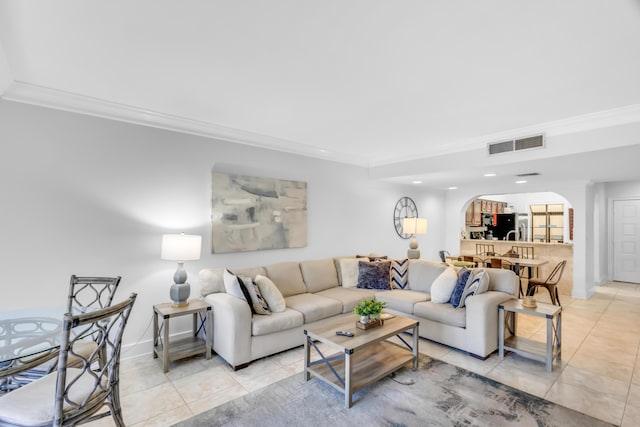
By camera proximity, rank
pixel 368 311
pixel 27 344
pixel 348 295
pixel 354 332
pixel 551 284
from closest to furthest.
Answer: pixel 27 344 → pixel 354 332 → pixel 368 311 → pixel 348 295 → pixel 551 284

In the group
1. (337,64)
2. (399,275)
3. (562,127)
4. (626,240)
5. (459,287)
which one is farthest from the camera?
(626,240)

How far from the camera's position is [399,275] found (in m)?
4.42

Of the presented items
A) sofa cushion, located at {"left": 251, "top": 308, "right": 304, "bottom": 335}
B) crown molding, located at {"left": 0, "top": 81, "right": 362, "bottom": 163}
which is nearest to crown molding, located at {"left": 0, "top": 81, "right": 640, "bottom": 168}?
crown molding, located at {"left": 0, "top": 81, "right": 362, "bottom": 163}

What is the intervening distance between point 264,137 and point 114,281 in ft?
7.90

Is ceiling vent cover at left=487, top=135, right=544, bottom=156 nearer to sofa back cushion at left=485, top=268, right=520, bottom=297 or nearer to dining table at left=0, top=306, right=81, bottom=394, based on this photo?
sofa back cushion at left=485, top=268, right=520, bottom=297

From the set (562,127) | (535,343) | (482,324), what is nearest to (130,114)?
(482,324)

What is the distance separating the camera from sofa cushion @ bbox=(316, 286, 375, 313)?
384 cm

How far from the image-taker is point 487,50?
205 cm

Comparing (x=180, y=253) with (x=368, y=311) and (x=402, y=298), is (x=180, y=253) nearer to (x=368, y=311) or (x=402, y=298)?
(x=368, y=311)

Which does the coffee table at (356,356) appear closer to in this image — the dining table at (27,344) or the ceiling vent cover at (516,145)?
the dining table at (27,344)

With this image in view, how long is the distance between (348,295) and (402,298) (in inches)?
26.6

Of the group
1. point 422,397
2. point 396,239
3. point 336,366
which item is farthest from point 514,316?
point 396,239

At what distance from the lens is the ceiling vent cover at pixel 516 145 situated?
11.6ft

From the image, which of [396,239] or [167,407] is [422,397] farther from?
[396,239]
